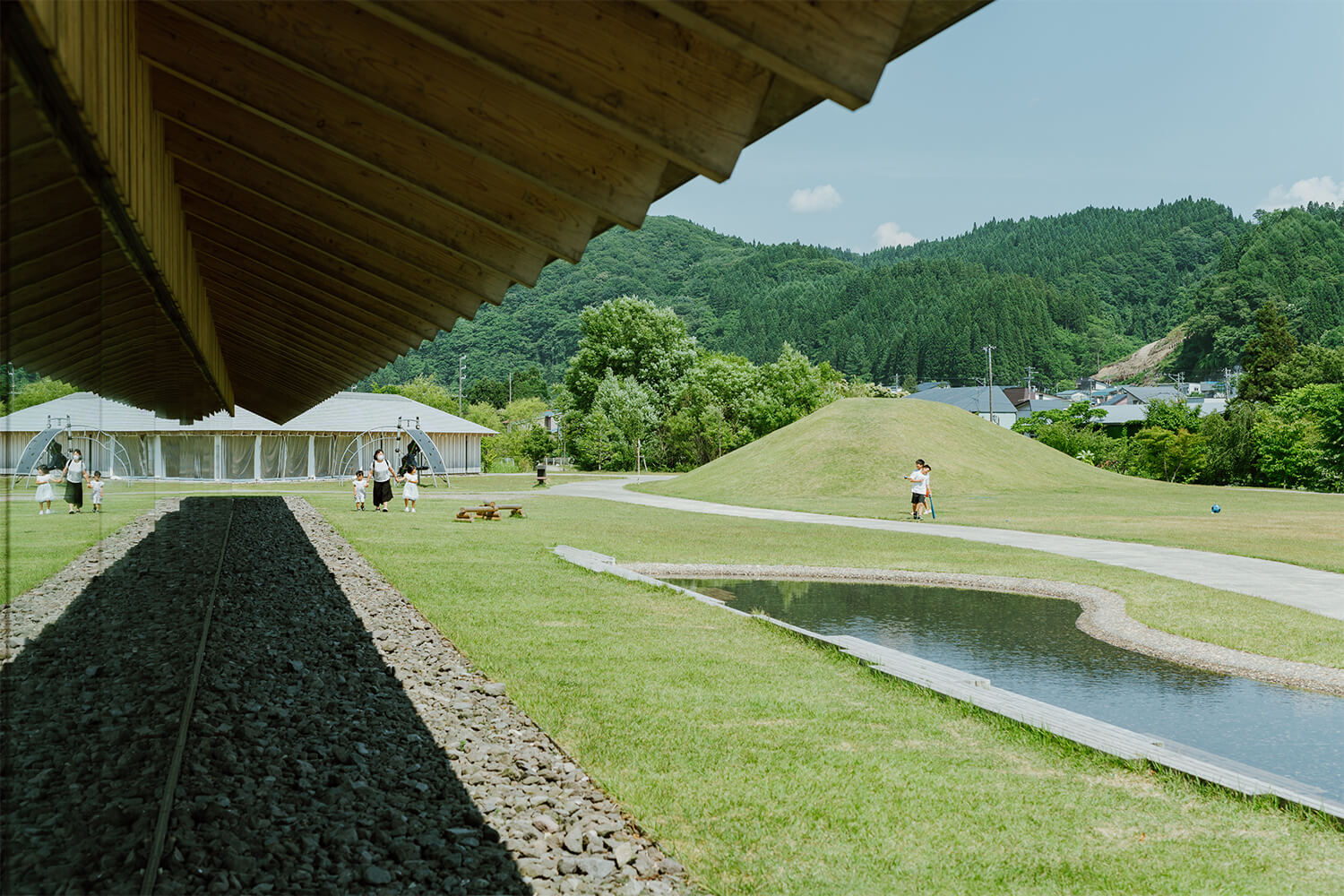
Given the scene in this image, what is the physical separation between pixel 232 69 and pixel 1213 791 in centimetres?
607

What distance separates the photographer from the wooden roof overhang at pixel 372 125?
2.41 meters

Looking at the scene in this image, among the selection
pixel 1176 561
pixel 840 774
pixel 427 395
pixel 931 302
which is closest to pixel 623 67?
pixel 840 774

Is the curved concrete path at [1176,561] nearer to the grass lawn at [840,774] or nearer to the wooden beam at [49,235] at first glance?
the grass lawn at [840,774]

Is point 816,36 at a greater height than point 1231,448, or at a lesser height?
greater

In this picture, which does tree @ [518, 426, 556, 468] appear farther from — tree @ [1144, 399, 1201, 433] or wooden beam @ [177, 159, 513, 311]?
wooden beam @ [177, 159, 513, 311]

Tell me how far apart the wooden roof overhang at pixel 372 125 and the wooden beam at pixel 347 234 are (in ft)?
0.06

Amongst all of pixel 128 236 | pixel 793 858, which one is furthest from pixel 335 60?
pixel 793 858

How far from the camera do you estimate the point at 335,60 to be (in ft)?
10.4

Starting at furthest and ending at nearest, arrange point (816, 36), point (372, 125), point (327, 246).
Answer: point (327, 246) → point (372, 125) → point (816, 36)

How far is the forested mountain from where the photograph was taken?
141m

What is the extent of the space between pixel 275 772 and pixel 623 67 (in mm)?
4696

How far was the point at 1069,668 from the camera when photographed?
32.6 feet

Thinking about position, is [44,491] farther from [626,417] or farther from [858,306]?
[858,306]

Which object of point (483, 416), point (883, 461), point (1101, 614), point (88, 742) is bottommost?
point (1101, 614)
